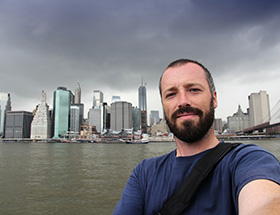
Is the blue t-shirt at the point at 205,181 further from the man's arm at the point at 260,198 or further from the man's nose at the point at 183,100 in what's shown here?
the man's nose at the point at 183,100

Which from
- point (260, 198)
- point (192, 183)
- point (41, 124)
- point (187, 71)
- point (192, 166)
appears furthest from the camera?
point (41, 124)

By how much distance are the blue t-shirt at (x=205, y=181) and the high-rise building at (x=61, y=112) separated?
180270 millimetres

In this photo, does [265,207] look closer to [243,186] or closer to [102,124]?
[243,186]

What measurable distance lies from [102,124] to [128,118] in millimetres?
26813

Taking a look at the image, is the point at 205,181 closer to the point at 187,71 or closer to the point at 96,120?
the point at 187,71

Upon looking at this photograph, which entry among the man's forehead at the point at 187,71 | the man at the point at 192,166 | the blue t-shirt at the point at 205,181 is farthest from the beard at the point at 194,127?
the man's forehead at the point at 187,71

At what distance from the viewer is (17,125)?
175m

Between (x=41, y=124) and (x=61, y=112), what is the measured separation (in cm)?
2022

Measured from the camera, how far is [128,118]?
192m

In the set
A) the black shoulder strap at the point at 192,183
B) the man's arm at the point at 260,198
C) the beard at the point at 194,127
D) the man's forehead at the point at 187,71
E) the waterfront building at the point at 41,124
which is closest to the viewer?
the man's arm at the point at 260,198

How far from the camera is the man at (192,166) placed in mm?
1071

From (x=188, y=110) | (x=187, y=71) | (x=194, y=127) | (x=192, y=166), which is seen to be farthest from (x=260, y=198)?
(x=187, y=71)

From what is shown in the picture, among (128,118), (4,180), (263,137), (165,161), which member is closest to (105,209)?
(165,161)

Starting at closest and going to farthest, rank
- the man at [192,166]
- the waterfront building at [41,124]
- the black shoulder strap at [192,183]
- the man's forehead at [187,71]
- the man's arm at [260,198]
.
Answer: the man's arm at [260,198], the man at [192,166], the black shoulder strap at [192,183], the man's forehead at [187,71], the waterfront building at [41,124]
